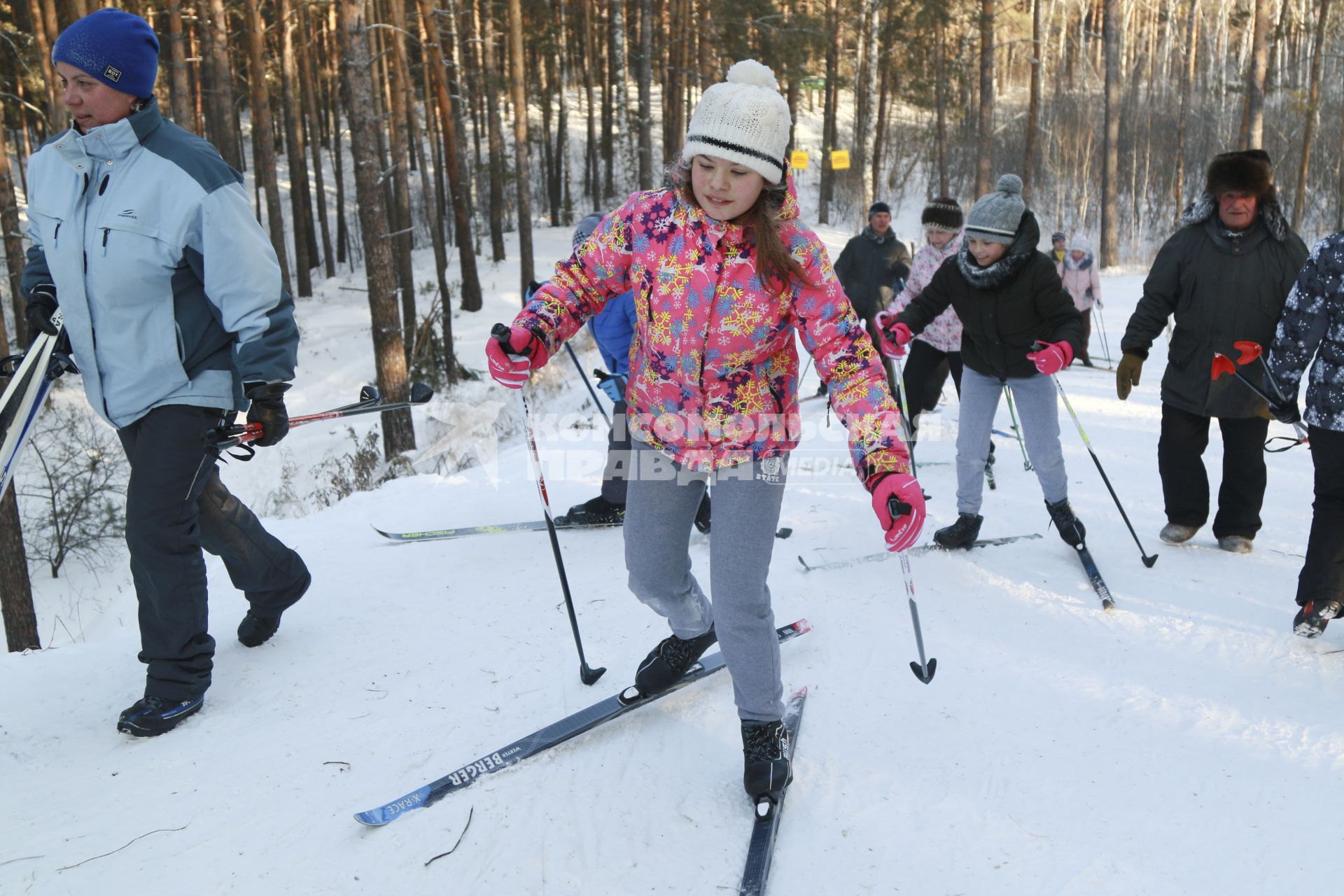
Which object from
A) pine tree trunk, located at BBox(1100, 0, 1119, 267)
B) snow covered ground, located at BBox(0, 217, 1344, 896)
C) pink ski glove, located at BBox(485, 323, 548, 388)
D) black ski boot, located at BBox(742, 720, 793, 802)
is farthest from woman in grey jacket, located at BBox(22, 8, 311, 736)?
pine tree trunk, located at BBox(1100, 0, 1119, 267)

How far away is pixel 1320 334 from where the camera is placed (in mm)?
3369

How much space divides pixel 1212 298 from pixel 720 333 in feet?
10.7

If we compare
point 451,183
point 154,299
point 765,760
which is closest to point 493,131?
point 451,183

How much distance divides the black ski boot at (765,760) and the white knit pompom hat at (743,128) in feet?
4.88

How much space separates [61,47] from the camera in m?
2.50

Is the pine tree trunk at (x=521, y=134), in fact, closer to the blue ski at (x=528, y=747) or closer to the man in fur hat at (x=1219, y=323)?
the man in fur hat at (x=1219, y=323)

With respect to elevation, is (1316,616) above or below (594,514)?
above

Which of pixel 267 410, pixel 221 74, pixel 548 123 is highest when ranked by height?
pixel 221 74

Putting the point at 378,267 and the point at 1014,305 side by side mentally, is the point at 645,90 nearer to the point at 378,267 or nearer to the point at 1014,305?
the point at 378,267

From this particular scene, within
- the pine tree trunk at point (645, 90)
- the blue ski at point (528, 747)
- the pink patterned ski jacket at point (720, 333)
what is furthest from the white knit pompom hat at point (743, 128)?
the pine tree trunk at point (645, 90)

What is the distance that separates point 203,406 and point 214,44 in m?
14.8

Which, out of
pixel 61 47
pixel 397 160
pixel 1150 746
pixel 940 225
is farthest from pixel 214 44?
pixel 1150 746

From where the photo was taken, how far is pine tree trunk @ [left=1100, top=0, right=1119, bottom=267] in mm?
19688

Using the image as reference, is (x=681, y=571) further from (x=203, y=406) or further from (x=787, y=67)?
(x=787, y=67)
